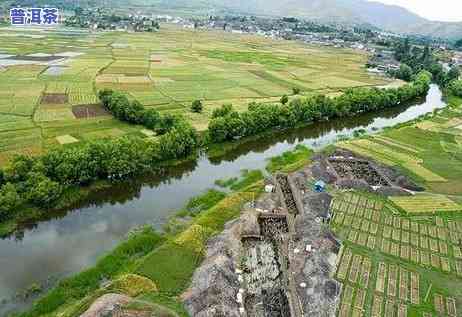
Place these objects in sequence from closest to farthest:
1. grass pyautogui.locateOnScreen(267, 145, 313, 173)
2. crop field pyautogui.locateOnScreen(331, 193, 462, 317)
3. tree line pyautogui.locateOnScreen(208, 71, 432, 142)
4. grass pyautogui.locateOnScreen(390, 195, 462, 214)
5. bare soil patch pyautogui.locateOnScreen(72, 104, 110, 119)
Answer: crop field pyautogui.locateOnScreen(331, 193, 462, 317) < grass pyautogui.locateOnScreen(390, 195, 462, 214) < grass pyautogui.locateOnScreen(267, 145, 313, 173) < tree line pyautogui.locateOnScreen(208, 71, 432, 142) < bare soil patch pyautogui.locateOnScreen(72, 104, 110, 119)

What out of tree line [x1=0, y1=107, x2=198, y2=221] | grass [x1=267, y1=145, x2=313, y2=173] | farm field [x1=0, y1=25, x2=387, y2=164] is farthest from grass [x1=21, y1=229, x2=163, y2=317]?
farm field [x1=0, y1=25, x2=387, y2=164]

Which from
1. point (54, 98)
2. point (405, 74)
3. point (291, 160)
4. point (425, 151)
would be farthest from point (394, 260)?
point (405, 74)

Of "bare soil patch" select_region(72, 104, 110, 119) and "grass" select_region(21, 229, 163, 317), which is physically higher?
"bare soil patch" select_region(72, 104, 110, 119)

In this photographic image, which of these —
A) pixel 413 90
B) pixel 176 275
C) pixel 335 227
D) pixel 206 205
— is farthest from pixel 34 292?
pixel 413 90

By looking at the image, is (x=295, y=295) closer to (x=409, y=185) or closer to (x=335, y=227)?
(x=335, y=227)

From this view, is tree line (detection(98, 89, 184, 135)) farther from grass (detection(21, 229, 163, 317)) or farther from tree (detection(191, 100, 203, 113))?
grass (detection(21, 229, 163, 317))

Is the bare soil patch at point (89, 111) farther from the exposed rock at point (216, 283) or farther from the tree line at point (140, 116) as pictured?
the exposed rock at point (216, 283)

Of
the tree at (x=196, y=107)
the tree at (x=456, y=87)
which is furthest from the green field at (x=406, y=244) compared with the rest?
the tree at (x=456, y=87)
